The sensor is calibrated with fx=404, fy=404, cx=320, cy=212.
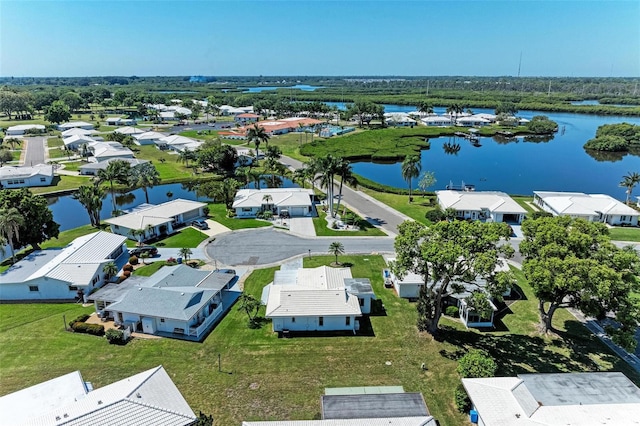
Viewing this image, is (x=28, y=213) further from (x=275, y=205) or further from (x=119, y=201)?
(x=275, y=205)

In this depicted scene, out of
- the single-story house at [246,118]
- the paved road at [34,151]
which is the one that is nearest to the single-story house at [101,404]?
the paved road at [34,151]

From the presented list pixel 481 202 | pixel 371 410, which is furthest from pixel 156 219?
pixel 481 202

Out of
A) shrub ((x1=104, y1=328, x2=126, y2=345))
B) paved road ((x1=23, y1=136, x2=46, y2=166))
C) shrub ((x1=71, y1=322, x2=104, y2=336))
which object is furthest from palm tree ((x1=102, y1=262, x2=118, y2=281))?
paved road ((x1=23, y1=136, x2=46, y2=166))

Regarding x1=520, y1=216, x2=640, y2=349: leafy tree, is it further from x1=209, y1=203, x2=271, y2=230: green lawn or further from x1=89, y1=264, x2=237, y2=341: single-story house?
x1=209, y1=203, x2=271, y2=230: green lawn

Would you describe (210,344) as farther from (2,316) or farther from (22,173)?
(22,173)

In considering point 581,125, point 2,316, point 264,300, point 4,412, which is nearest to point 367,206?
point 264,300

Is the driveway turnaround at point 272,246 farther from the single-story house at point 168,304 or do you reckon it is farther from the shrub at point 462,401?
the shrub at point 462,401
